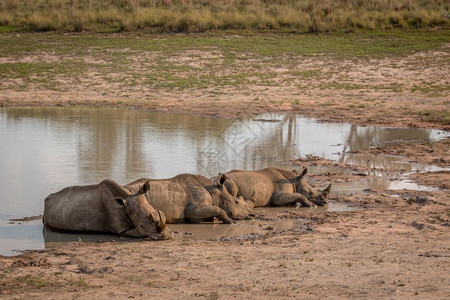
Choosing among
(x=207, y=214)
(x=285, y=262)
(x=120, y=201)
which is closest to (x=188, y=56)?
(x=207, y=214)

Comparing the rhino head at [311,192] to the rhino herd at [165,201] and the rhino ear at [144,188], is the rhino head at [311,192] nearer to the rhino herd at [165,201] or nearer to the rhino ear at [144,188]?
the rhino herd at [165,201]

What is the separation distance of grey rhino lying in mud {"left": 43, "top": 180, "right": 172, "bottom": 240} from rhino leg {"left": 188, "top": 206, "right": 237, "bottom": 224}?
3.00 feet

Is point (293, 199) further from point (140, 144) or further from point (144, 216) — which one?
point (140, 144)

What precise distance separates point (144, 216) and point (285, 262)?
7.13 ft

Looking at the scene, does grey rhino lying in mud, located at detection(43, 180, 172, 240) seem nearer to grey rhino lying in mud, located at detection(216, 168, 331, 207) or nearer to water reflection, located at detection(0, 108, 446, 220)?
water reflection, located at detection(0, 108, 446, 220)

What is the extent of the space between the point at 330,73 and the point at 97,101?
25.6 feet

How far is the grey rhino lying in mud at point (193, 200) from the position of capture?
10555 mm

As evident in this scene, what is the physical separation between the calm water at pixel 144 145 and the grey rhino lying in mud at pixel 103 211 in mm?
600

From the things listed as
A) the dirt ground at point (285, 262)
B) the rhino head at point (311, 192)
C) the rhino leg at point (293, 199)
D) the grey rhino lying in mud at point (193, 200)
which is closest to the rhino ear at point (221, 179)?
the grey rhino lying in mud at point (193, 200)

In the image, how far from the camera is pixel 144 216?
32.0ft

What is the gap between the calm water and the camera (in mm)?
13227

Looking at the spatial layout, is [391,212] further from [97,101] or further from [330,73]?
[330,73]

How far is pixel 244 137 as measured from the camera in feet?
58.3

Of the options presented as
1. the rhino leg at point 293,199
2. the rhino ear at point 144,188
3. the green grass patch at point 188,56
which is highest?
the green grass patch at point 188,56
